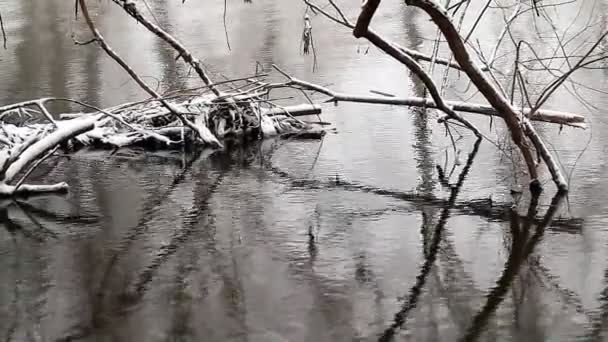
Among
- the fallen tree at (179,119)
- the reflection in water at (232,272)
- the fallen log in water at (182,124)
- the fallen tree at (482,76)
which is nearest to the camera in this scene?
the reflection in water at (232,272)

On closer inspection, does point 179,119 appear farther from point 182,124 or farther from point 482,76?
point 482,76

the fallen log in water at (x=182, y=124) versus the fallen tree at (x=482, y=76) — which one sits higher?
the fallen tree at (x=482, y=76)

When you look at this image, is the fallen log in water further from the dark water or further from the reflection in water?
the reflection in water

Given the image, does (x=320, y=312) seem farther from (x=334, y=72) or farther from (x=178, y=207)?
(x=334, y=72)

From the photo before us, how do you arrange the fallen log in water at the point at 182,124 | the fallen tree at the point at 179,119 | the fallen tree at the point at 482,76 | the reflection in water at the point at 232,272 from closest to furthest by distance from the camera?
the reflection in water at the point at 232,272 → the fallen tree at the point at 482,76 → the fallen tree at the point at 179,119 → the fallen log in water at the point at 182,124

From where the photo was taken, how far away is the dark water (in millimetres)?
5723

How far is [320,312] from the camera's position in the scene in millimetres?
5809

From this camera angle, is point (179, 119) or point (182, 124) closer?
point (179, 119)

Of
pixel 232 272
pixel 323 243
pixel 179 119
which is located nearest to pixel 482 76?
pixel 323 243

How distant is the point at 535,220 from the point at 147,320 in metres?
3.60

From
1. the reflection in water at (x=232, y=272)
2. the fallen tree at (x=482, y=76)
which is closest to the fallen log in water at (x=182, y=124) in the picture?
the reflection in water at (x=232, y=272)

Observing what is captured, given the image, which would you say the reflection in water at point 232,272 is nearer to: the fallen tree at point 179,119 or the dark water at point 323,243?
the dark water at point 323,243

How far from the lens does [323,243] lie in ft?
23.3

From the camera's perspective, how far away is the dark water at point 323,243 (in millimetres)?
5723
